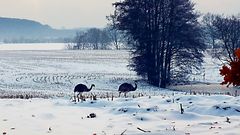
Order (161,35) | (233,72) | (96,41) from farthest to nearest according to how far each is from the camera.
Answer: (96,41), (161,35), (233,72)

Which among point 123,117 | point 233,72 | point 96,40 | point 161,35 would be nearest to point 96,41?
point 96,40

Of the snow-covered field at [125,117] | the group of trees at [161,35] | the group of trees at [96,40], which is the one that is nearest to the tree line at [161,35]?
the group of trees at [161,35]

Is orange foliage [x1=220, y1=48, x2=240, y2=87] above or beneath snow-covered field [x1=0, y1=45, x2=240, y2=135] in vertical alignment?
above

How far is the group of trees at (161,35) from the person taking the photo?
3903cm

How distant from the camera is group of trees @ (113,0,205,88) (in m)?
39.0

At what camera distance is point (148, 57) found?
4044 cm

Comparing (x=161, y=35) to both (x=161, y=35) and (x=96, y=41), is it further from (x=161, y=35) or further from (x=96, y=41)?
(x=96, y=41)

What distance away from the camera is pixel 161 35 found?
132 feet

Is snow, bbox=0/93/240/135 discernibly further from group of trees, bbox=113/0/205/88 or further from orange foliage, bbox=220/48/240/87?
group of trees, bbox=113/0/205/88

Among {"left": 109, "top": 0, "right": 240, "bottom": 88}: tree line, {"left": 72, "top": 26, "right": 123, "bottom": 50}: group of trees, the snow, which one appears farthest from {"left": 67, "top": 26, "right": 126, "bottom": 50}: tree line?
the snow

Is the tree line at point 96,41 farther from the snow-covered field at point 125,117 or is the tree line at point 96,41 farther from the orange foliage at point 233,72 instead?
the orange foliage at point 233,72

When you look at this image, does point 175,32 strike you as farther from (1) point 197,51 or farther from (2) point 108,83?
(2) point 108,83

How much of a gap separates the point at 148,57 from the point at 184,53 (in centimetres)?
314

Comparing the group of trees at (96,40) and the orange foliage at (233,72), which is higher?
the group of trees at (96,40)
